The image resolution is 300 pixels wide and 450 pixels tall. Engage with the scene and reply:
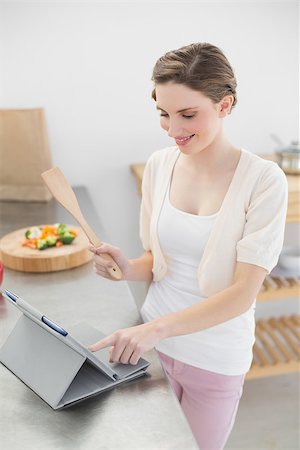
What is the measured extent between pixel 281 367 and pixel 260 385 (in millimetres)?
202

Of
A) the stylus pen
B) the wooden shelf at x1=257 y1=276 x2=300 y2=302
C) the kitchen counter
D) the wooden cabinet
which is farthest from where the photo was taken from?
the wooden shelf at x1=257 y1=276 x2=300 y2=302

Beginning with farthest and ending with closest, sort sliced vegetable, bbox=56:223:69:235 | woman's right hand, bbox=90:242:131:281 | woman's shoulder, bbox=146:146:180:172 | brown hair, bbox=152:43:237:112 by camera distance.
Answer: sliced vegetable, bbox=56:223:69:235, woman's shoulder, bbox=146:146:180:172, woman's right hand, bbox=90:242:131:281, brown hair, bbox=152:43:237:112

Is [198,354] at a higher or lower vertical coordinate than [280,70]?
Answer: lower

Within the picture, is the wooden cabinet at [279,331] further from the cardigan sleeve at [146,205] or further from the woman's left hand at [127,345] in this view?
the woman's left hand at [127,345]

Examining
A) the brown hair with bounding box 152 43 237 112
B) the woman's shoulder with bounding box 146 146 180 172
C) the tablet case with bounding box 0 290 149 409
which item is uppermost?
the brown hair with bounding box 152 43 237 112

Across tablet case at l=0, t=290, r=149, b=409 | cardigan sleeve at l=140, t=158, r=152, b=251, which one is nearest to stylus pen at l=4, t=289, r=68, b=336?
tablet case at l=0, t=290, r=149, b=409

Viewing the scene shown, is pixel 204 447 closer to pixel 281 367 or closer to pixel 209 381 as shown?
pixel 209 381

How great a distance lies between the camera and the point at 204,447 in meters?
1.40

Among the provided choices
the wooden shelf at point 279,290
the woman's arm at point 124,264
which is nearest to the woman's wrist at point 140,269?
the woman's arm at point 124,264

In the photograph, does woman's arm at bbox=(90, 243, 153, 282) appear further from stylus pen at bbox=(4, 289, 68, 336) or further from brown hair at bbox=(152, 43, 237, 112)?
brown hair at bbox=(152, 43, 237, 112)

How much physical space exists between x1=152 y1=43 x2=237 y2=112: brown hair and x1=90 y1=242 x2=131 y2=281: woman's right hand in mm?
385

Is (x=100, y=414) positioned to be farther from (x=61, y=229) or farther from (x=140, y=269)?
(x=61, y=229)

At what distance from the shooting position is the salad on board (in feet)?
5.59

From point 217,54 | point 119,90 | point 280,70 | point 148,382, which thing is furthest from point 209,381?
point 280,70
